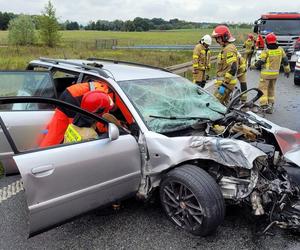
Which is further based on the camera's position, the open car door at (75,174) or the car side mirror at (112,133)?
the car side mirror at (112,133)

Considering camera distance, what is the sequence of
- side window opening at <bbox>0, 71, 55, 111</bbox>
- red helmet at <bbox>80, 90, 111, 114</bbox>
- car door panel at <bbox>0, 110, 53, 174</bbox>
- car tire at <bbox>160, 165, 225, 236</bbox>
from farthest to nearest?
side window opening at <bbox>0, 71, 55, 111</bbox>, car door panel at <bbox>0, 110, 53, 174</bbox>, red helmet at <bbox>80, 90, 111, 114</bbox>, car tire at <bbox>160, 165, 225, 236</bbox>

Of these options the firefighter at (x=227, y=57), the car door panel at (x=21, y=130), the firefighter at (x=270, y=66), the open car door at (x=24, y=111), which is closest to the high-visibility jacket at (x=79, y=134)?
the open car door at (x=24, y=111)

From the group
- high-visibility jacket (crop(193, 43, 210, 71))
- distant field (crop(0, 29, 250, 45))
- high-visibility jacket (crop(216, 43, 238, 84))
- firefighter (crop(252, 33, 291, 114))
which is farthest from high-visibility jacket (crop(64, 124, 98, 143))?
distant field (crop(0, 29, 250, 45))

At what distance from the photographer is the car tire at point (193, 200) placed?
2.83 m

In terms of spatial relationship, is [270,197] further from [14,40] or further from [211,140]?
[14,40]

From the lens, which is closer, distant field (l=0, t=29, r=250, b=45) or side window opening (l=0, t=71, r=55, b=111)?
side window opening (l=0, t=71, r=55, b=111)

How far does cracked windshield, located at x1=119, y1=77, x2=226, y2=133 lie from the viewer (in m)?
3.31

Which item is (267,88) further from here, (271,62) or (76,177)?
(76,177)

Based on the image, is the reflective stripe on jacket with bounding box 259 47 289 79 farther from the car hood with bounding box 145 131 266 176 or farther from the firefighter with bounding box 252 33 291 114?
the car hood with bounding box 145 131 266 176

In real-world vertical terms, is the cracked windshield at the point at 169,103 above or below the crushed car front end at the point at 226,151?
above

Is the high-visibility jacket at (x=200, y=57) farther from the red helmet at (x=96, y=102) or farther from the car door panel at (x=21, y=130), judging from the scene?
the red helmet at (x=96, y=102)

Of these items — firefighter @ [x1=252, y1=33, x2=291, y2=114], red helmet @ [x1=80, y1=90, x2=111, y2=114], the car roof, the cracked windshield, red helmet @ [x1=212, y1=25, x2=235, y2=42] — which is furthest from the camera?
firefighter @ [x1=252, y1=33, x2=291, y2=114]

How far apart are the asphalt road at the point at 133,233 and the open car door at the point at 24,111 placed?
0.63 metres

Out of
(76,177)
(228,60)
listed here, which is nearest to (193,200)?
(76,177)
